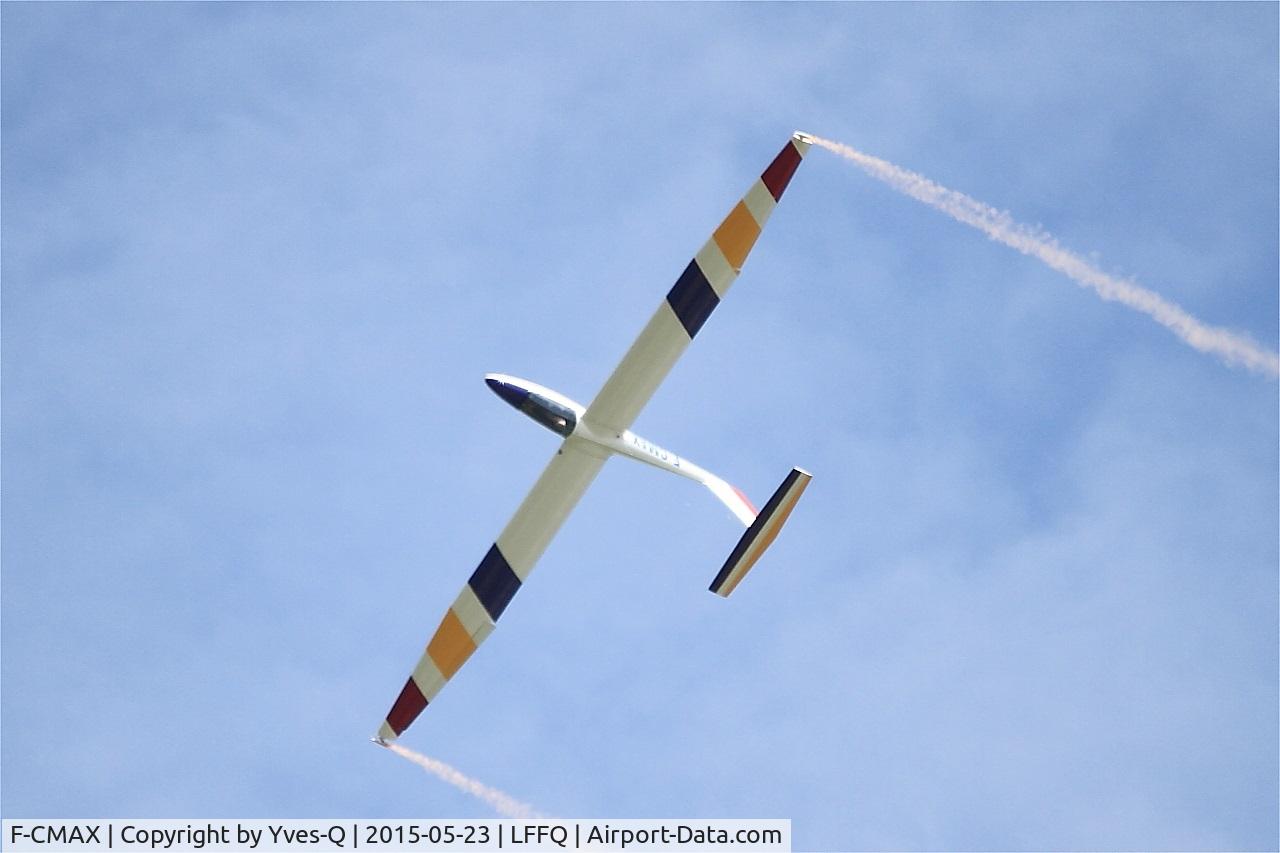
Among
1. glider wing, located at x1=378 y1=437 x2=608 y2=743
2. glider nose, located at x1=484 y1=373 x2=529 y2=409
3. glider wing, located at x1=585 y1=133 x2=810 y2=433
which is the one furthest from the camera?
glider wing, located at x1=378 y1=437 x2=608 y2=743

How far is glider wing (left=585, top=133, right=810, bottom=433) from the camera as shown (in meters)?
38.3

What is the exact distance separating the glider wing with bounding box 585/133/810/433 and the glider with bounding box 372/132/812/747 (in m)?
0.02

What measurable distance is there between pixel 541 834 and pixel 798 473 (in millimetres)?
9215

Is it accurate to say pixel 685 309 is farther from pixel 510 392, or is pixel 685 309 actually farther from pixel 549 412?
pixel 510 392

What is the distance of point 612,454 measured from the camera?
3984cm

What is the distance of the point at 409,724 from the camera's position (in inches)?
1683

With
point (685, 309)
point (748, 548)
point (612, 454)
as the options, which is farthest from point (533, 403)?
point (748, 548)

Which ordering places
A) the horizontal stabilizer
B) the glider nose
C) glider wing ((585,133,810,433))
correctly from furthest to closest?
the horizontal stabilizer
the glider nose
glider wing ((585,133,810,433))

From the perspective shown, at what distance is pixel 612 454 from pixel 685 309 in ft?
11.2

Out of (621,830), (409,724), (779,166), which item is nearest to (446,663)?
(409,724)

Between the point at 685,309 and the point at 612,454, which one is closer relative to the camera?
the point at 685,309

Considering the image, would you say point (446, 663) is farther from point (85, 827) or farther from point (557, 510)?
point (85, 827)

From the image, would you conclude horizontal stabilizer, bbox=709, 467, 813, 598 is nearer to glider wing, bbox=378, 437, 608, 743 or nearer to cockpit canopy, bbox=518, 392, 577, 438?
glider wing, bbox=378, 437, 608, 743

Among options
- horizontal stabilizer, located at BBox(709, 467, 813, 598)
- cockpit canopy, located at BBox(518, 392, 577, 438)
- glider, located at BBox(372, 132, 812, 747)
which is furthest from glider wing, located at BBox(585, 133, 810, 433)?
horizontal stabilizer, located at BBox(709, 467, 813, 598)
